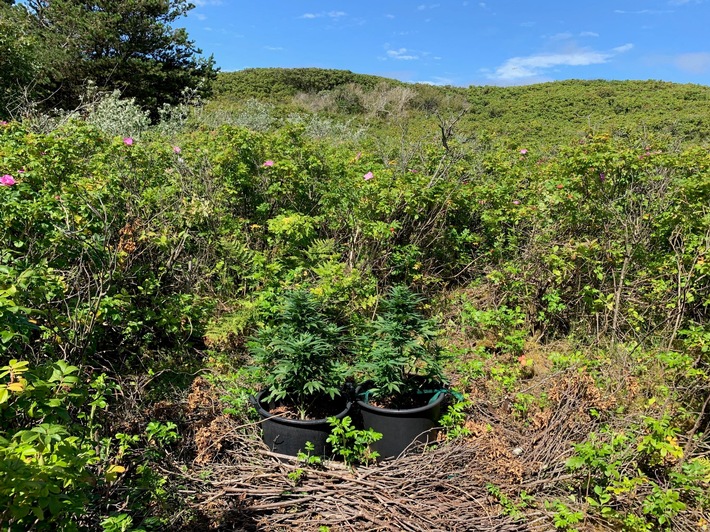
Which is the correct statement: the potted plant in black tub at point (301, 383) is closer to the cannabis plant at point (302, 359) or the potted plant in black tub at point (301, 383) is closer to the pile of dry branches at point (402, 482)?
the cannabis plant at point (302, 359)

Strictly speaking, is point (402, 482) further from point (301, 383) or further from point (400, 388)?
point (301, 383)

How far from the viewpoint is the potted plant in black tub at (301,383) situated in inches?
99.1

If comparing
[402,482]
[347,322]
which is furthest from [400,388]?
[347,322]

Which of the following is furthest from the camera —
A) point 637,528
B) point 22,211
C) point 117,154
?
point 117,154

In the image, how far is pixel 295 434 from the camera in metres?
2.53

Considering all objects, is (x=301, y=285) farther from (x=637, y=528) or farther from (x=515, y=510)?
(x=637, y=528)

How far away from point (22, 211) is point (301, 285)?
5.52 ft

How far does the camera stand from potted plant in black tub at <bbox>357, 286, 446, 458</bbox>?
2.62 meters

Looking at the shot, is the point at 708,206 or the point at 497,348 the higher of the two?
the point at 708,206

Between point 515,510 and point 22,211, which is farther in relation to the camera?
point 22,211

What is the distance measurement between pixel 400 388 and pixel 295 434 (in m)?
0.64

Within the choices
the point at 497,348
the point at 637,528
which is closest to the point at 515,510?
the point at 637,528

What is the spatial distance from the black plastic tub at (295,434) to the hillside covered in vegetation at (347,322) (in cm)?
10

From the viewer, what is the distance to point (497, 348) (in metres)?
3.84
